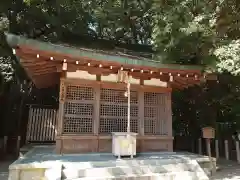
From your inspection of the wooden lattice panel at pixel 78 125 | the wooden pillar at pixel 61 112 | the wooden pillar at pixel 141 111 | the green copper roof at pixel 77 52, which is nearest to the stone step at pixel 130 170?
the wooden pillar at pixel 61 112

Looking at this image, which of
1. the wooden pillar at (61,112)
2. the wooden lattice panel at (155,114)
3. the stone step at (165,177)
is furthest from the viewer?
the wooden lattice panel at (155,114)

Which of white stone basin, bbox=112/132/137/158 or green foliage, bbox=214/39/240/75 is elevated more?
green foliage, bbox=214/39/240/75

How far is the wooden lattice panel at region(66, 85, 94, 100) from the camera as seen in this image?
22.8 ft

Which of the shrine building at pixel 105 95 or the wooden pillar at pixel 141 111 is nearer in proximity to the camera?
the shrine building at pixel 105 95

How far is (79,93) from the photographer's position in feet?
23.1

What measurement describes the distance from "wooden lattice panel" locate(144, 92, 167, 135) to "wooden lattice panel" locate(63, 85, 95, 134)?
1916mm

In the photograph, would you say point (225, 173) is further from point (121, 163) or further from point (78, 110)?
point (78, 110)

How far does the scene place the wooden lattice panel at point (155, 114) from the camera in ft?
25.4

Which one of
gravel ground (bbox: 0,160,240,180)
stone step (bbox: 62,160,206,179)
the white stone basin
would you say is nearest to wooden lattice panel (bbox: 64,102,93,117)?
the white stone basin

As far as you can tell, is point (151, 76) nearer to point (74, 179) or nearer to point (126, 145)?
point (126, 145)

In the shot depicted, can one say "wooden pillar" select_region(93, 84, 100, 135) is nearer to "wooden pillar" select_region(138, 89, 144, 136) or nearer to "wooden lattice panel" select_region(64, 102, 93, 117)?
"wooden lattice panel" select_region(64, 102, 93, 117)

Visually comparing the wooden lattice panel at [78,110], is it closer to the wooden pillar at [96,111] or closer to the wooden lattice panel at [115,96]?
the wooden pillar at [96,111]

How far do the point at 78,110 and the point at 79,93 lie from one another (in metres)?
0.53

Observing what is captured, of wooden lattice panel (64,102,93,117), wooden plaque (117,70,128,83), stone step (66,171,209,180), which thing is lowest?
stone step (66,171,209,180)
